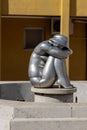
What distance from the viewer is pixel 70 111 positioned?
6.32m

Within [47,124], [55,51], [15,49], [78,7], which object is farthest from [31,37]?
[47,124]

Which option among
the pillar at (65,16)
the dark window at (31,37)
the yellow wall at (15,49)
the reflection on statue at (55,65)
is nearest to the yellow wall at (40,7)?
the pillar at (65,16)

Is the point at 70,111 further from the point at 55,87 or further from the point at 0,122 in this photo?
the point at 55,87

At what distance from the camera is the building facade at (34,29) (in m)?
15.0

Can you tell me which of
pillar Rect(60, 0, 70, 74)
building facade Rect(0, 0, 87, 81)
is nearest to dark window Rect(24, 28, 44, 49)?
building facade Rect(0, 0, 87, 81)

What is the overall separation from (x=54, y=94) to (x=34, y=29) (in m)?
9.04

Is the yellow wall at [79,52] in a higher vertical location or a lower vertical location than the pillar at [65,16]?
lower

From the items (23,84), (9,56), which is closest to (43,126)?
(23,84)

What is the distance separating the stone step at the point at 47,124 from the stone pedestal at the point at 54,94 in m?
1.75

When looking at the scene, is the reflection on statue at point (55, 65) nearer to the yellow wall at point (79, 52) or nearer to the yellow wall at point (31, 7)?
the yellow wall at point (31, 7)

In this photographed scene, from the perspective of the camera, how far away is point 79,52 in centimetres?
1738

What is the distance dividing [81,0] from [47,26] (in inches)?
83.1

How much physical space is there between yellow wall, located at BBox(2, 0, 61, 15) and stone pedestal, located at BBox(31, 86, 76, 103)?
7.09 m

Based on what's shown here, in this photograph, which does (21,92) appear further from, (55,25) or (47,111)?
(55,25)
